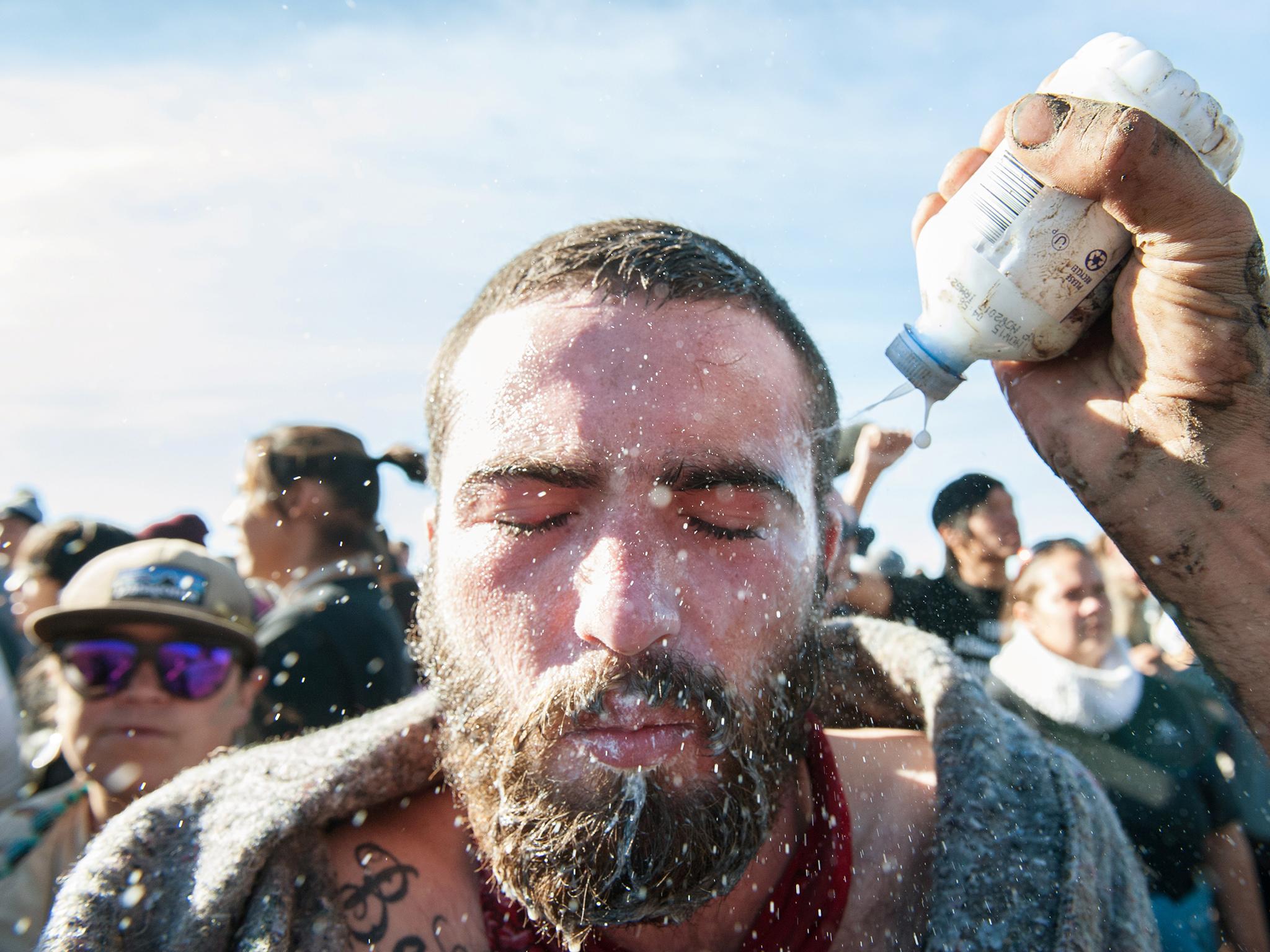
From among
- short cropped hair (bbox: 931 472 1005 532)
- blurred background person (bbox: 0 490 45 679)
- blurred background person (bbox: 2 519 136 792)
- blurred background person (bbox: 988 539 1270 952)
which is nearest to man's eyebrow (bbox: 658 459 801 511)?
blurred background person (bbox: 988 539 1270 952)

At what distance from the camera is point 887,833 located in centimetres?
215

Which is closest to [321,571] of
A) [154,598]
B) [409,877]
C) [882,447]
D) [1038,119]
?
[154,598]

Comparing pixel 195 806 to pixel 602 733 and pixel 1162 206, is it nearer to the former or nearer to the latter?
pixel 602 733

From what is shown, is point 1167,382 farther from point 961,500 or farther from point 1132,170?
point 961,500

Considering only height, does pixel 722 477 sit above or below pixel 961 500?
above

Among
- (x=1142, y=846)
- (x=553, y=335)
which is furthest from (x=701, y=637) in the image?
(x=1142, y=846)

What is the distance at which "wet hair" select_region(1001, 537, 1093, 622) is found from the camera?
410cm

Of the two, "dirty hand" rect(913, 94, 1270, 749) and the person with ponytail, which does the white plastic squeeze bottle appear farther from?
the person with ponytail

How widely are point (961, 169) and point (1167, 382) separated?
0.55 metres

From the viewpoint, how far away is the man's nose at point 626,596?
1.65 meters

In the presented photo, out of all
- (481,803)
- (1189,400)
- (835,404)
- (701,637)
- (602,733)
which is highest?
(1189,400)

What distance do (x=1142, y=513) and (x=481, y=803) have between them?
1406 mm

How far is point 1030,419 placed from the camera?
6.31ft

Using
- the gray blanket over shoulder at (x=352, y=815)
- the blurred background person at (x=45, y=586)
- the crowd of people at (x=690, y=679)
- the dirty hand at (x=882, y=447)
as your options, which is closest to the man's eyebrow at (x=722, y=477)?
the crowd of people at (x=690, y=679)
